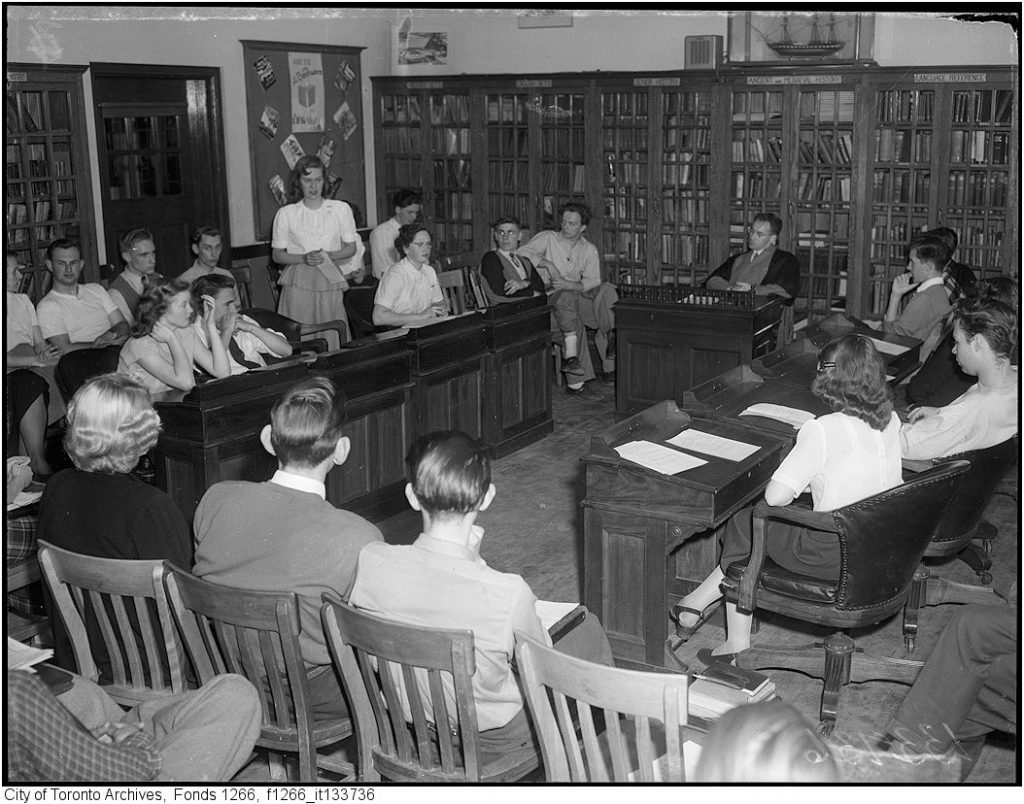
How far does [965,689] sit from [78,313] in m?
5.26

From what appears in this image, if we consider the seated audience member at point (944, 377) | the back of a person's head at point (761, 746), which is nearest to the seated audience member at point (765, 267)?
the seated audience member at point (944, 377)

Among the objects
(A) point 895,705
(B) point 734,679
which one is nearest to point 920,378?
(A) point 895,705

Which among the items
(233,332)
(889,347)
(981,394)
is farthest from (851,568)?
(233,332)

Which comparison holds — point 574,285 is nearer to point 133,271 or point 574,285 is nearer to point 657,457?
point 133,271

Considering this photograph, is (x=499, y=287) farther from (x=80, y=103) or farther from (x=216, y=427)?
(x=216, y=427)

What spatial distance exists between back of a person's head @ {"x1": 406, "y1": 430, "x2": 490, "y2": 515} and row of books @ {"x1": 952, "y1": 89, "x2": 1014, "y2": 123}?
23.2ft

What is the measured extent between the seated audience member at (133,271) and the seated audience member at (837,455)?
458 cm

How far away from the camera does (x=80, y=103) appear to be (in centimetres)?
785

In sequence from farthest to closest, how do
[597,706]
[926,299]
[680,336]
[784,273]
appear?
[784,273] → [680,336] → [926,299] → [597,706]

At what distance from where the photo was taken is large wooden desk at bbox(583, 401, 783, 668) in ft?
12.1

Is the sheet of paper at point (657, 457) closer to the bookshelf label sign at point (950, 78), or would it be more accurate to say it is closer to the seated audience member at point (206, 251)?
the seated audience member at point (206, 251)

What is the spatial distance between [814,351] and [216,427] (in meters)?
2.81

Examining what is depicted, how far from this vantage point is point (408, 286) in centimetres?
661

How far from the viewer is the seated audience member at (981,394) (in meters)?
4.00
